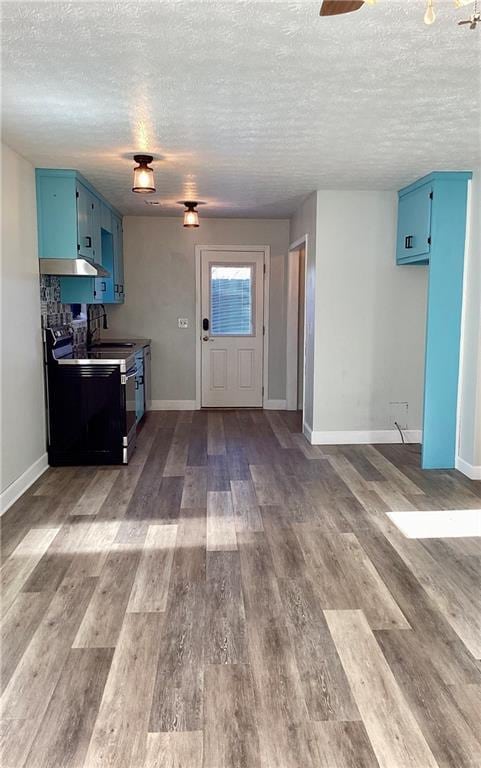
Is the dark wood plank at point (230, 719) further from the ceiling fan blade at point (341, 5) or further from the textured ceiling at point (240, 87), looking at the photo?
the textured ceiling at point (240, 87)

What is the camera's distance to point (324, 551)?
3291mm

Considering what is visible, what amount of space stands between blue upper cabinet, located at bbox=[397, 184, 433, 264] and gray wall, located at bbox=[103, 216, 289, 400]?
2126 millimetres

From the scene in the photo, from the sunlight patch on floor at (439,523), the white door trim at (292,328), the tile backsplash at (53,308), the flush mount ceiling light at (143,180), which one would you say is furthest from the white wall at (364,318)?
the tile backsplash at (53,308)

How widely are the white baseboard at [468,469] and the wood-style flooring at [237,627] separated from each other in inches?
4.8

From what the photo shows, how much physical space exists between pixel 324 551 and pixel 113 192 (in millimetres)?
3824

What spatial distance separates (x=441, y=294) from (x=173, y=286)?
3.55 meters

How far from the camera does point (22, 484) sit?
167 inches

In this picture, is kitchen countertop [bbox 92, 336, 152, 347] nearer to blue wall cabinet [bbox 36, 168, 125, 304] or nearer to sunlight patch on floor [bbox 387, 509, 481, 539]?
blue wall cabinet [bbox 36, 168, 125, 304]

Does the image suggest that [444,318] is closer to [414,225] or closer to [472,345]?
[472,345]

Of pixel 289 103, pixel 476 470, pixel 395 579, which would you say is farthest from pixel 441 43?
pixel 476 470

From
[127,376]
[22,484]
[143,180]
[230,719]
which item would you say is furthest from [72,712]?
[127,376]

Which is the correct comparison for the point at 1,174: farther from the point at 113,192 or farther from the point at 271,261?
the point at 271,261

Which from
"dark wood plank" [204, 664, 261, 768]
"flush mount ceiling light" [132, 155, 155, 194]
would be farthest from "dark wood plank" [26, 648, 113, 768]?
"flush mount ceiling light" [132, 155, 155, 194]

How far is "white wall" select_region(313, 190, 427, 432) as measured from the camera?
5410 millimetres
